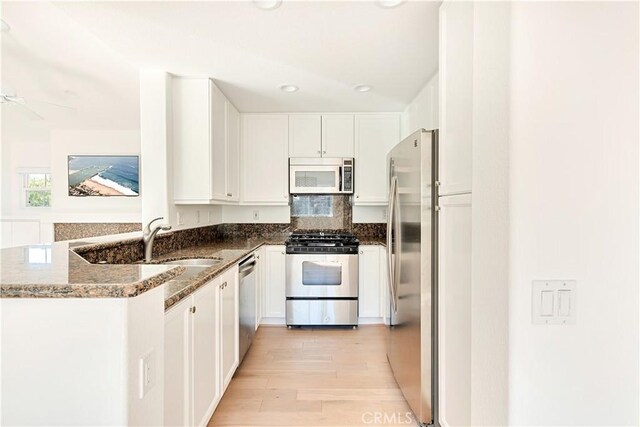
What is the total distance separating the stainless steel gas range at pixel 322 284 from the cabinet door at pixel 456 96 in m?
1.83

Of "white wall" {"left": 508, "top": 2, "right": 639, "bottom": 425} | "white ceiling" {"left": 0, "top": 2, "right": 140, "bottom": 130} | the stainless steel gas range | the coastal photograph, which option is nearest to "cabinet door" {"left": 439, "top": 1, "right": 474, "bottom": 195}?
"white wall" {"left": 508, "top": 2, "right": 639, "bottom": 425}

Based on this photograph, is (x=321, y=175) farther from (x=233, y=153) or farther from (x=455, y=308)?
(x=455, y=308)

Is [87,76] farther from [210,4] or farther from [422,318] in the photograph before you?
[422,318]

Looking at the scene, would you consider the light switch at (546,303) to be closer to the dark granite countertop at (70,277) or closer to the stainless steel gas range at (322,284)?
the dark granite countertop at (70,277)

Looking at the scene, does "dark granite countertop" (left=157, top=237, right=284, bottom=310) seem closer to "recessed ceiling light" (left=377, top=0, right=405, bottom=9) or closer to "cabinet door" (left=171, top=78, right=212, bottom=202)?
"cabinet door" (left=171, top=78, right=212, bottom=202)

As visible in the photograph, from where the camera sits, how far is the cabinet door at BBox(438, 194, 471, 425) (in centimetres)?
138

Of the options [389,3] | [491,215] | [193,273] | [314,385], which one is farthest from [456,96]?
[314,385]

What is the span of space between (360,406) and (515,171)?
1.78m

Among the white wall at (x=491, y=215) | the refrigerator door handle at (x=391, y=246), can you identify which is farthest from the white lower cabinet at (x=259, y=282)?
the white wall at (x=491, y=215)

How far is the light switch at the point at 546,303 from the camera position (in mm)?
891

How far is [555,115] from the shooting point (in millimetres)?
891

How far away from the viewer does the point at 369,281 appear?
3.39 meters

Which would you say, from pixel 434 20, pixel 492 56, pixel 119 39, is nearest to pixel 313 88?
pixel 434 20

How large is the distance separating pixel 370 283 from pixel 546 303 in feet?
8.34
